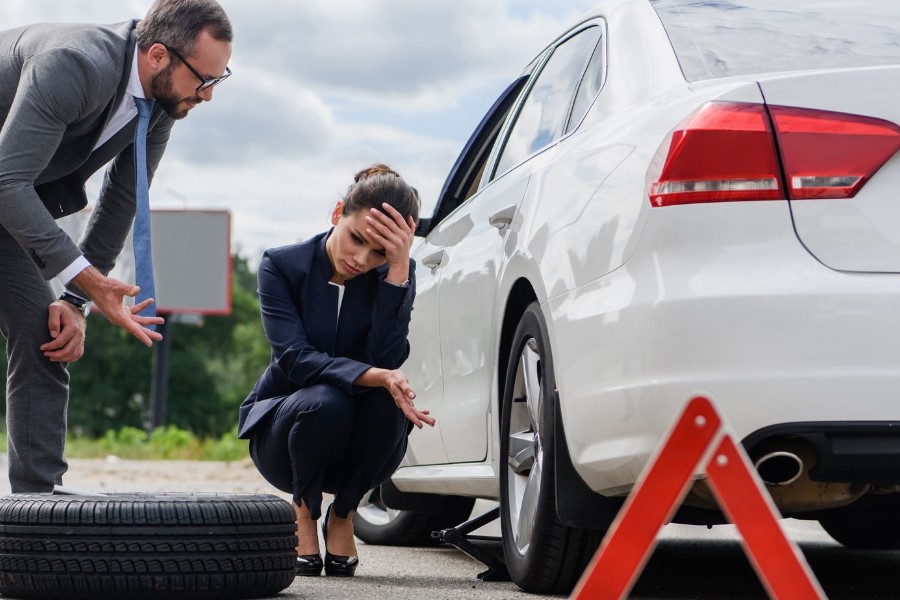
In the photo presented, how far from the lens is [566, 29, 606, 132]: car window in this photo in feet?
12.0

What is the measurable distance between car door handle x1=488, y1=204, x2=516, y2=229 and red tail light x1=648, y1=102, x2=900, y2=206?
1.09 meters

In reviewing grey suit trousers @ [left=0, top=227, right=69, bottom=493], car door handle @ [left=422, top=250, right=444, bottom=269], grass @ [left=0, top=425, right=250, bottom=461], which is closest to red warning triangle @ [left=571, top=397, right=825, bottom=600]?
grey suit trousers @ [left=0, top=227, right=69, bottom=493]

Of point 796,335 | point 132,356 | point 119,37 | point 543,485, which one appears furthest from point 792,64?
point 132,356

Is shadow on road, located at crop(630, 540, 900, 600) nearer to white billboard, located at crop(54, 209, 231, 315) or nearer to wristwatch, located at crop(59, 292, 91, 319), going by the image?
wristwatch, located at crop(59, 292, 91, 319)

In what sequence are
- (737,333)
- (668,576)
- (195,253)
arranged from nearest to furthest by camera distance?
(737,333) < (668,576) < (195,253)

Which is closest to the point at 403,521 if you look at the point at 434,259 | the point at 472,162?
the point at 434,259

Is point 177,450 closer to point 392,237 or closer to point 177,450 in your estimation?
point 177,450

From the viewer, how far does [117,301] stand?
3.61m

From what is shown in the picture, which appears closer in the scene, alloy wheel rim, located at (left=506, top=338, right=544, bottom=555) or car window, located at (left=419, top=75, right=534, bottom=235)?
alloy wheel rim, located at (left=506, top=338, right=544, bottom=555)

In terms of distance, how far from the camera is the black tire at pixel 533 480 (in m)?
3.42

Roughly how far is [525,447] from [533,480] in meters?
0.11

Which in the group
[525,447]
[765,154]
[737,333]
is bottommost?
[525,447]

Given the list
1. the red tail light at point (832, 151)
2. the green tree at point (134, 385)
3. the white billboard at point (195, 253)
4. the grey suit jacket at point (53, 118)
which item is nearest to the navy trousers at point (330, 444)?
the grey suit jacket at point (53, 118)

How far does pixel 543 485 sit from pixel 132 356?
6916 cm
